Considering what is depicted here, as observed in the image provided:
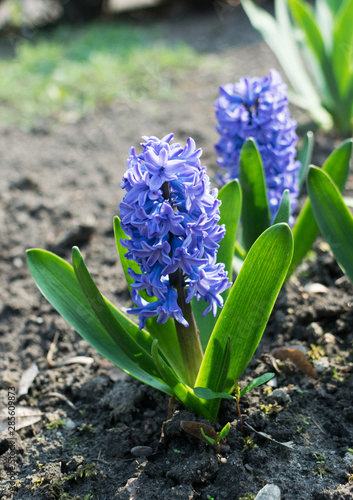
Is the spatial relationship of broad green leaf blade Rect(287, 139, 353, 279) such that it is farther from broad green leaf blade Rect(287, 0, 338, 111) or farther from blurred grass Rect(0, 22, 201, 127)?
blurred grass Rect(0, 22, 201, 127)

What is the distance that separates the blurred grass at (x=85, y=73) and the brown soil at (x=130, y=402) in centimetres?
149

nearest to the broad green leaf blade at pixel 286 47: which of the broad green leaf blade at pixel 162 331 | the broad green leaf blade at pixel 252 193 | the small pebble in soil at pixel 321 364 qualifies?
the broad green leaf blade at pixel 252 193

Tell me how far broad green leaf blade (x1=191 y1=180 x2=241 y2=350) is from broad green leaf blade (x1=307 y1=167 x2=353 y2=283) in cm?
28

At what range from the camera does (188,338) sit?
1.85 m

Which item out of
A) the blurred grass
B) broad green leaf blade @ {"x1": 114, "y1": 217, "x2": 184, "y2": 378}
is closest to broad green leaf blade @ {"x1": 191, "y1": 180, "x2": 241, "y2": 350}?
broad green leaf blade @ {"x1": 114, "y1": 217, "x2": 184, "y2": 378}

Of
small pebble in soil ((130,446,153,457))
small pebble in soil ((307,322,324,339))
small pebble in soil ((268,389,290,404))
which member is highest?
small pebble in soil ((130,446,153,457))

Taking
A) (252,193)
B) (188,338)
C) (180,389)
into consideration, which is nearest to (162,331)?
(188,338)

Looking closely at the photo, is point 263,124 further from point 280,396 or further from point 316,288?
point 280,396

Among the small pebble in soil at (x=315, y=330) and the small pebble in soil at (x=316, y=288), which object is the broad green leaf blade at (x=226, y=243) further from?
the small pebble in soil at (x=316, y=288)

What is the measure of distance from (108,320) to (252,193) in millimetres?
879

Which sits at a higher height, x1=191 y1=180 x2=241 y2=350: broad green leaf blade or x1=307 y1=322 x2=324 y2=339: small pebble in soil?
x1=191 y1=180 x2=241 y2=350: broad green leaf blade

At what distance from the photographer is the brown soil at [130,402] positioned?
5.84 ft

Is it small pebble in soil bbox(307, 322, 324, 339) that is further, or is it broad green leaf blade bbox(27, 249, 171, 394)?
small pebble in soil bbox(307, 322, 324, 339)

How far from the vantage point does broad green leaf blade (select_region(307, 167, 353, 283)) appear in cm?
203
